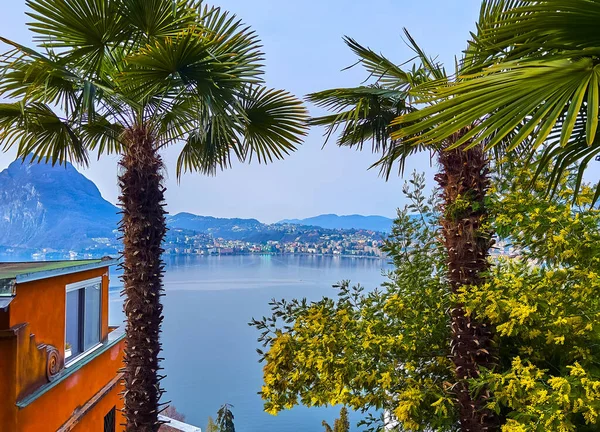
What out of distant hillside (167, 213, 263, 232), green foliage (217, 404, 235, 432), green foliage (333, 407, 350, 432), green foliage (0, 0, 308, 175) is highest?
green foliage (0, 0, 308, 175)

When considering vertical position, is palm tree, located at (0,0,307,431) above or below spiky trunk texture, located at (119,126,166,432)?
above

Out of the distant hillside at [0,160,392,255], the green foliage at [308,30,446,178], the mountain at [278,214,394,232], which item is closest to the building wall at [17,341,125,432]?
the green foliage at [308,30,446,178]

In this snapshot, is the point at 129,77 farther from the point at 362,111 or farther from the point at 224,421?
the point at 224,421

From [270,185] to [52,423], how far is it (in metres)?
13.9

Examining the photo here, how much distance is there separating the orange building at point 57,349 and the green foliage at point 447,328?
5.71 ft

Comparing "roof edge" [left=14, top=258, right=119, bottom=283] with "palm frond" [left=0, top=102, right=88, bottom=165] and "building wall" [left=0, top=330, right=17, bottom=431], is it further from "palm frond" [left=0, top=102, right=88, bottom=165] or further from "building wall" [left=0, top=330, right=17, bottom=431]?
"palm frond" [left=0, top=102, right=88, bottom=165]

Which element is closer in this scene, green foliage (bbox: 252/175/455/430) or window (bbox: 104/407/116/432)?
green foliage (bbox: 252/175/455/430)

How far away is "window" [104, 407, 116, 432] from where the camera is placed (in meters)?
5.81

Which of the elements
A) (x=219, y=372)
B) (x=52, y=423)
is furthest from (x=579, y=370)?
(x=219, y=372)

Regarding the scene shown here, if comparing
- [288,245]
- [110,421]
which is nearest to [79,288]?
[110,421]

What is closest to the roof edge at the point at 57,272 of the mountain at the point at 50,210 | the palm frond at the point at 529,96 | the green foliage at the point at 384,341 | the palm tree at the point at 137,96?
the palm tree at the point at 137,96

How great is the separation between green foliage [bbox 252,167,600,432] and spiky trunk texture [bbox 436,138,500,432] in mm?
102

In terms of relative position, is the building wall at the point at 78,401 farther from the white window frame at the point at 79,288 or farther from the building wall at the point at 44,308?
the building wall at the point at 44,308

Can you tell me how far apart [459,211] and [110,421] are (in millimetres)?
5598
